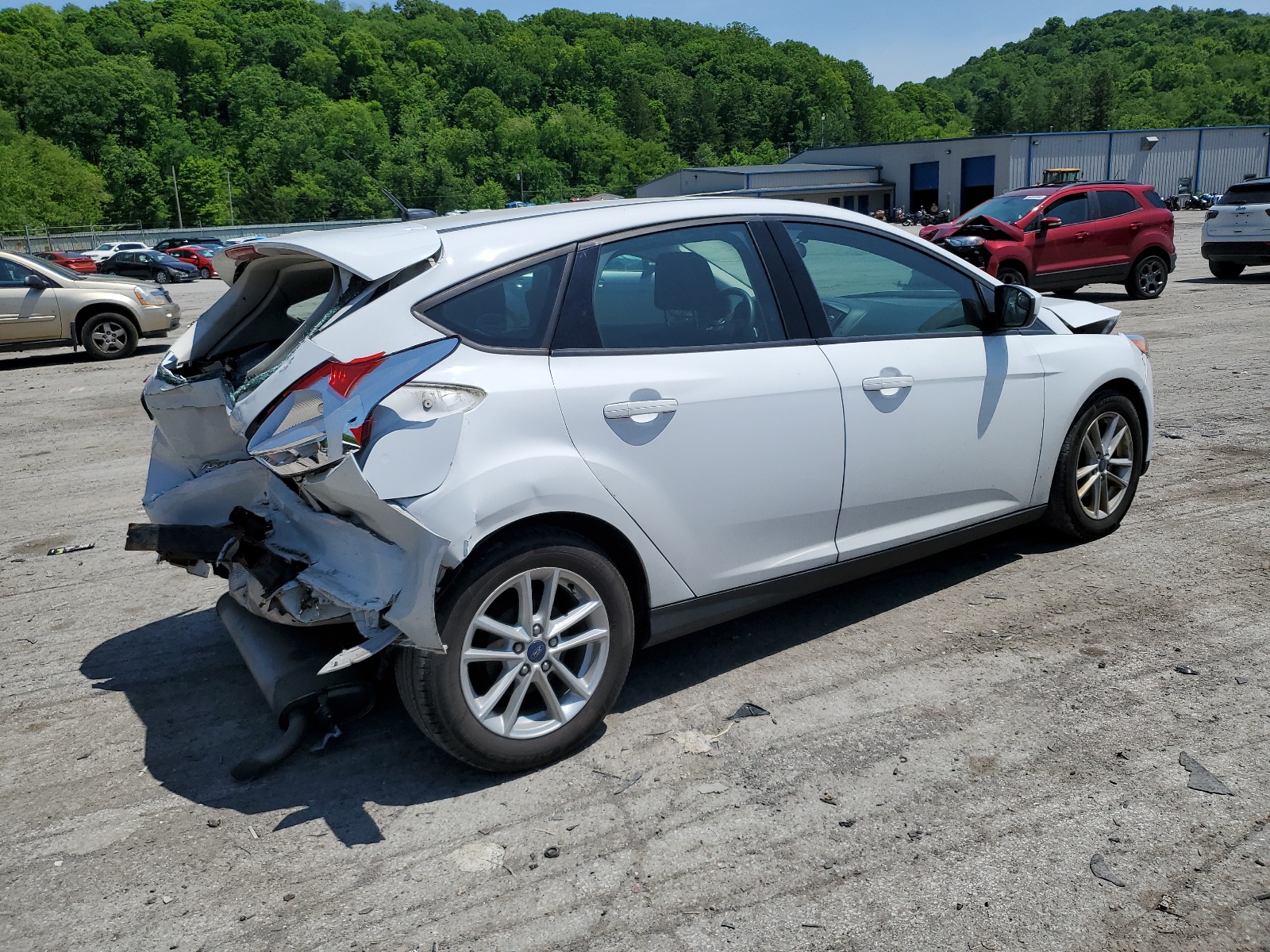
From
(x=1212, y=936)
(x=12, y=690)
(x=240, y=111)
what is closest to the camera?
(x=1212, y=936)

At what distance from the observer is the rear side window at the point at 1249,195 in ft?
57.6

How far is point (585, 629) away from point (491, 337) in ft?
3.31

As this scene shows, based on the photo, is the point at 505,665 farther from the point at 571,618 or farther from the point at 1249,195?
the point at 1249,195

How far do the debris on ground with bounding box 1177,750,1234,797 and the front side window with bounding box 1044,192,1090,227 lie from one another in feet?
46.3

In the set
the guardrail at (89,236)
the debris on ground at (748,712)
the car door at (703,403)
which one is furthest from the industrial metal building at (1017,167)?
the debris on ground at (748,712)

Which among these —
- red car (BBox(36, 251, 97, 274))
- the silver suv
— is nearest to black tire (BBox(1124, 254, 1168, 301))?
the silver suv

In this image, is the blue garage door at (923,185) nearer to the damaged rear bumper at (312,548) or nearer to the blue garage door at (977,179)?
the blue garage door at (977,179)

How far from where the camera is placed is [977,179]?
6581 centimetres

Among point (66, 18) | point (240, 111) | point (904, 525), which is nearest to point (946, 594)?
point (904, 525)

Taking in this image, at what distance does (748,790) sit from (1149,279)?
16.0m

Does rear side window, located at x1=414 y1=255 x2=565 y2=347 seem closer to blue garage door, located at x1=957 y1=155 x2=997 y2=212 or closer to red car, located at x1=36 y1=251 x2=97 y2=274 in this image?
red car, located at x1=36 y1=251 x2=97 y2=274

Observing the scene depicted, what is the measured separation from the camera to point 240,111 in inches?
5005

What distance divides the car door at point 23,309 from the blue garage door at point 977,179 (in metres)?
59.1

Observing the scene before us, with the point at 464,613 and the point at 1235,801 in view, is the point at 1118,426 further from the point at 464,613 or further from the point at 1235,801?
the point at 464,613
